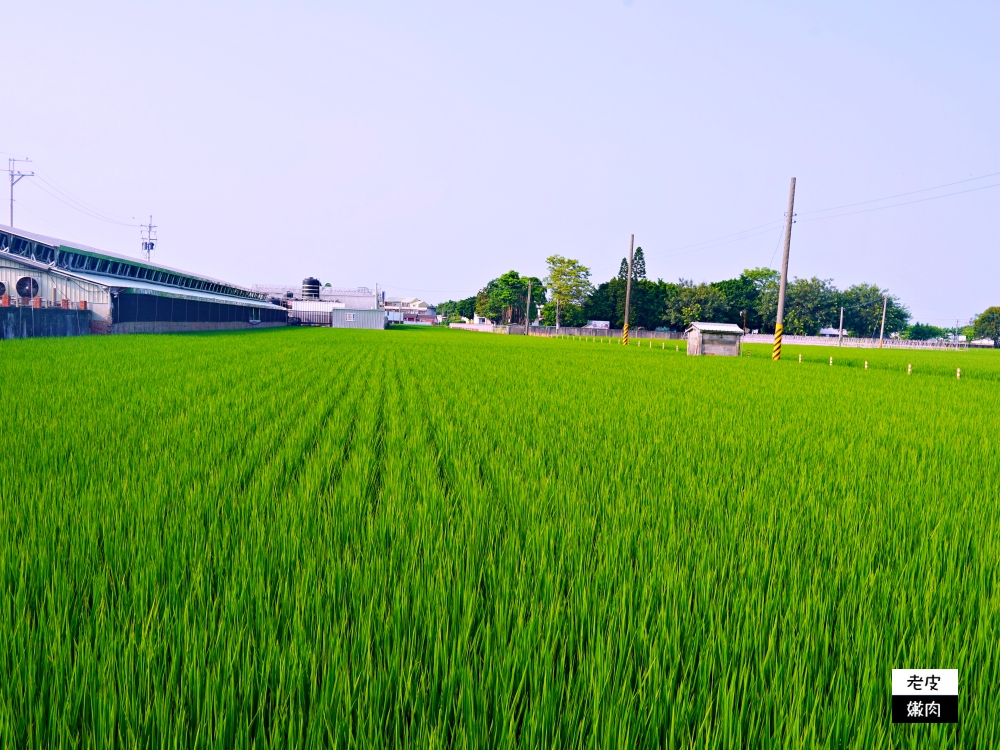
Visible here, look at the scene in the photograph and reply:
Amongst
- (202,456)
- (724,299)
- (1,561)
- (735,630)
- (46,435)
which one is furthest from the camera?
(724,299)

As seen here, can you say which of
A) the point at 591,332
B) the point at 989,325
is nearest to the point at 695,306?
the point at 591,332

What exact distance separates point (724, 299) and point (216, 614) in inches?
3536

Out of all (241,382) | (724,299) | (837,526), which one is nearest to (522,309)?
(724,299)

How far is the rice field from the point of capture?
1726mm

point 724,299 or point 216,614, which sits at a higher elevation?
point 724,299

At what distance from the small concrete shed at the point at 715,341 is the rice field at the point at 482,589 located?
73.9ft

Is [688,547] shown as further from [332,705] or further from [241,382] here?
[241,382]

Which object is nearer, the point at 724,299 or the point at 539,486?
the point at 539,486

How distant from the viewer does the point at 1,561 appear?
8.77 feet

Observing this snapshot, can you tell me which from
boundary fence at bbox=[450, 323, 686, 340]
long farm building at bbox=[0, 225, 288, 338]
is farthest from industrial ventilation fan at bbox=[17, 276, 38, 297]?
boundary fence at bbox=[450, 323, 686, 340]

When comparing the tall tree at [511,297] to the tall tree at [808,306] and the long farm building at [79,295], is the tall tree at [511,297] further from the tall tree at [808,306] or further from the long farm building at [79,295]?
the long farm building at [79,295]

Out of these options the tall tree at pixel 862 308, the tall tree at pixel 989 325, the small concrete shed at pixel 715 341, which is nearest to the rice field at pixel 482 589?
the small concrete shed at pixel 715 341

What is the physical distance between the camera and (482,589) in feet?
8.92

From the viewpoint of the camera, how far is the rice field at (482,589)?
1.73 meters
